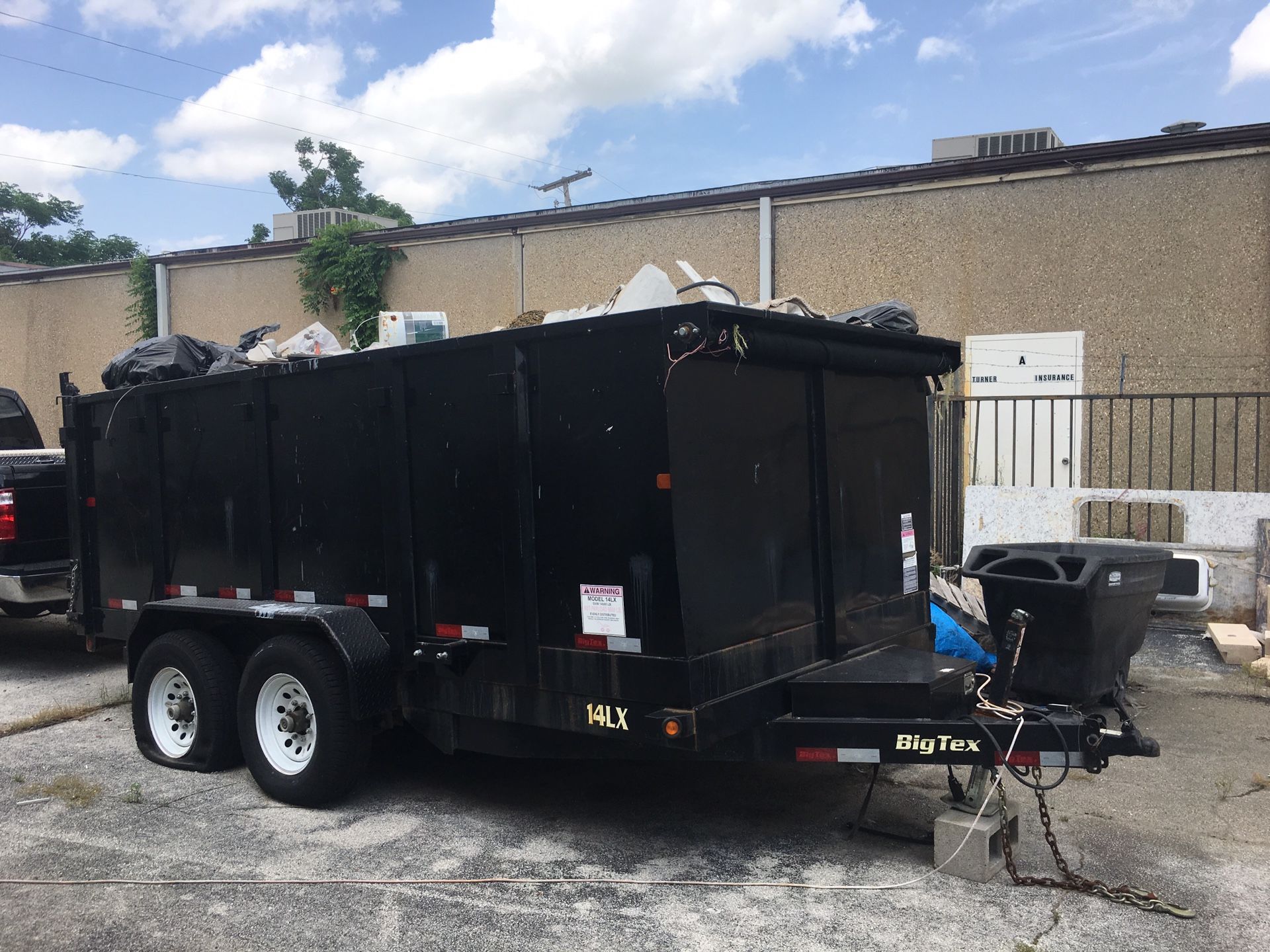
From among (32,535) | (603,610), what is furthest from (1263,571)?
(32,535)

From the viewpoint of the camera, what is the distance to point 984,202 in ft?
36.4

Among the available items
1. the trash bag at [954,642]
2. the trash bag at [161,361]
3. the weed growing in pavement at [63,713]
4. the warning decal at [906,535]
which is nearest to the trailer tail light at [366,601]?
the trash bag at [161,361]

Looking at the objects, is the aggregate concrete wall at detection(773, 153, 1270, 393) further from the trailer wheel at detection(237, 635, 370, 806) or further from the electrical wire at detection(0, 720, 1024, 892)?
the trailer wheel at detection(237, 635, 370, 806)

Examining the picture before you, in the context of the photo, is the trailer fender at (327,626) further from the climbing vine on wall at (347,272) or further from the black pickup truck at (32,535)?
the climbing vine on wall at (347,272)

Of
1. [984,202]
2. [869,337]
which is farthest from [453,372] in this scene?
[984,202]

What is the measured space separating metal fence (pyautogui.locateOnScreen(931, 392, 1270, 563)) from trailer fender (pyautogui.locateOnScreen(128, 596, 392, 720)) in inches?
247

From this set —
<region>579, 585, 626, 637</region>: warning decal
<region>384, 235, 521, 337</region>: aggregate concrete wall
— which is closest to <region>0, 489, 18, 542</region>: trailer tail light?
<region>579, 585, 626, 637</region>: warning decal

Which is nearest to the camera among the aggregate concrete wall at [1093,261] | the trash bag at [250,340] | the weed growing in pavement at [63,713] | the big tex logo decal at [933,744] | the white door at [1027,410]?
the big tex logo decal at [933,744]

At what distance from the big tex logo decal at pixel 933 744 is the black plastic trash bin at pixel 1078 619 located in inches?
21.4

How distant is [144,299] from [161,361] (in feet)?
38.0

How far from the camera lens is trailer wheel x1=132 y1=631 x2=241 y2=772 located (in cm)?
569

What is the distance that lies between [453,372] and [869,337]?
1970 millimetres

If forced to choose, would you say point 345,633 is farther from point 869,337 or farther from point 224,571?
point 869,337

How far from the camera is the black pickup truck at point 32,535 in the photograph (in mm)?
7945
